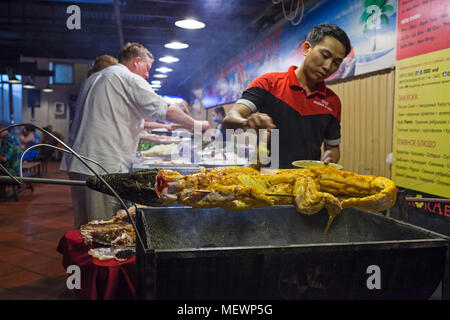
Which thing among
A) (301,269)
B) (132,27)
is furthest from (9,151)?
(301,269)

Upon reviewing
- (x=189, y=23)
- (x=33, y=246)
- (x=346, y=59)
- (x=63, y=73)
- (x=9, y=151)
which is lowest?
(x=33, y=246)

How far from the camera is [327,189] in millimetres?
1788

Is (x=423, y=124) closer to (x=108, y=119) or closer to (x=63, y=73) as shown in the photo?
(x=108, y=119)

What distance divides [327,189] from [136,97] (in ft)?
6.46

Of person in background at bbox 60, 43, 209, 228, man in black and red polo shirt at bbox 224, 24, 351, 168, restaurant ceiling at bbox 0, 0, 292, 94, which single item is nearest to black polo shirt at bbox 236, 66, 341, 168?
man in black and red polo shirt at bbox 224, 24, 351, 168

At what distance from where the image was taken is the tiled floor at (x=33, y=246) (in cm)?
370

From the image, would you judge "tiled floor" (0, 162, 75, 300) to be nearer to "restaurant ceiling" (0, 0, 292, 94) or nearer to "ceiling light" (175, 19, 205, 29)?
"ceiling light" (175, 19, 205, 29)

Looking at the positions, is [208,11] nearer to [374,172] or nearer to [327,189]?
[374,172]

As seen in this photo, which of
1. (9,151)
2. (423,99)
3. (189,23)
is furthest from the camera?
(9,151)

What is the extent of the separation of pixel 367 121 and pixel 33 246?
457 cm

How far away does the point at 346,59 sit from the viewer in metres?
4.48

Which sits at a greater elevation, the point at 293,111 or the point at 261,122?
the point at 293,111

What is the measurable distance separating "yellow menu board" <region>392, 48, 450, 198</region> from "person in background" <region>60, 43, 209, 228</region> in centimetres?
206

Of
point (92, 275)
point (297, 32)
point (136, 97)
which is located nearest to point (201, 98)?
point (297, 32)
